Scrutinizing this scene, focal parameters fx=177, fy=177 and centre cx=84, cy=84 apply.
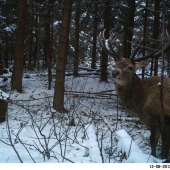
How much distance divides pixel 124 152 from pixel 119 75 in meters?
1.86

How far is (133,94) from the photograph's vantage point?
14.2 ft

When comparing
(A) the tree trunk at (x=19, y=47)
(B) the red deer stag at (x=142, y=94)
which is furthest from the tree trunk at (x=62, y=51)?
(A) the tree trunk at (x=19, y=47)

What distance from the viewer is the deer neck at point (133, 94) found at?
4277 millimetres

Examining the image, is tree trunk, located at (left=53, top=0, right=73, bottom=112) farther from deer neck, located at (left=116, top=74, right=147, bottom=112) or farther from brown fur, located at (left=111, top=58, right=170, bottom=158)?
deer neck, located at (left=116, top=74, right=147, bottom=112)

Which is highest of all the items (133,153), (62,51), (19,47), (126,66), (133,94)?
(19,47)

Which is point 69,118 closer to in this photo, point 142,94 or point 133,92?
point 133,92

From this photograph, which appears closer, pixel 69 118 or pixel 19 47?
pixel 69 118

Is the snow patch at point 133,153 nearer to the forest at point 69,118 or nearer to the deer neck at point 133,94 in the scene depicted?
the forest at point 69,118

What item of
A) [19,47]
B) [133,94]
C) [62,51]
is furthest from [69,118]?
[19,47]

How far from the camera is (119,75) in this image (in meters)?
4.14
